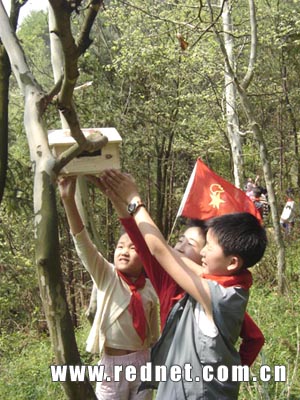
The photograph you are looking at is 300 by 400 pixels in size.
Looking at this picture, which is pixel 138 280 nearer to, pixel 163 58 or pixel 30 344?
pixel 30 344

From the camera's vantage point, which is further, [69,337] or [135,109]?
[135,109]

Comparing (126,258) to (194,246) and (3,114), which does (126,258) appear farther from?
(3,114)

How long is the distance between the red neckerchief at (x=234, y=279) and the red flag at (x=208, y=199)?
9.5 inches

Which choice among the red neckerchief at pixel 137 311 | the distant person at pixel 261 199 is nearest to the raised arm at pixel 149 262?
the red neckerchief at pixel 137 311

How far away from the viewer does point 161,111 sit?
13.8m

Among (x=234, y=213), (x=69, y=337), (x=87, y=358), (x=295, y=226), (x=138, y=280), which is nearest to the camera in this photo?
(x=69, y=337)

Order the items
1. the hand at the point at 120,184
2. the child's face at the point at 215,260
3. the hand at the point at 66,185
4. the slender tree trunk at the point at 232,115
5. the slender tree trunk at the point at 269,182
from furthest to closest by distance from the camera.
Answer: the slender tree trunk at the point at 232,115, the slender tree trunk at the point at 269,182, the hand at the point at 66,185, the hand at the point at 120,184, the child's face at the point at 215,260

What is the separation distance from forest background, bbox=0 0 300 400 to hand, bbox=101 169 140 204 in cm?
504

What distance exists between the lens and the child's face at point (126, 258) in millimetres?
2518

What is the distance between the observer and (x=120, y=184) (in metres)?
1.95

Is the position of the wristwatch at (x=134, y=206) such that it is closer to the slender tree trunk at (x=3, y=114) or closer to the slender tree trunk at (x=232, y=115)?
the slender tree trunk at (x=3, y=114)

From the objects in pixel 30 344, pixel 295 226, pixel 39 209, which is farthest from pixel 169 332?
pixel 295 226

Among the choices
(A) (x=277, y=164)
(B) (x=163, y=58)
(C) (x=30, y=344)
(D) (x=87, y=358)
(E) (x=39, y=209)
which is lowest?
(C) (x=30, y=344)

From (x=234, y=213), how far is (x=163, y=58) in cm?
1108
